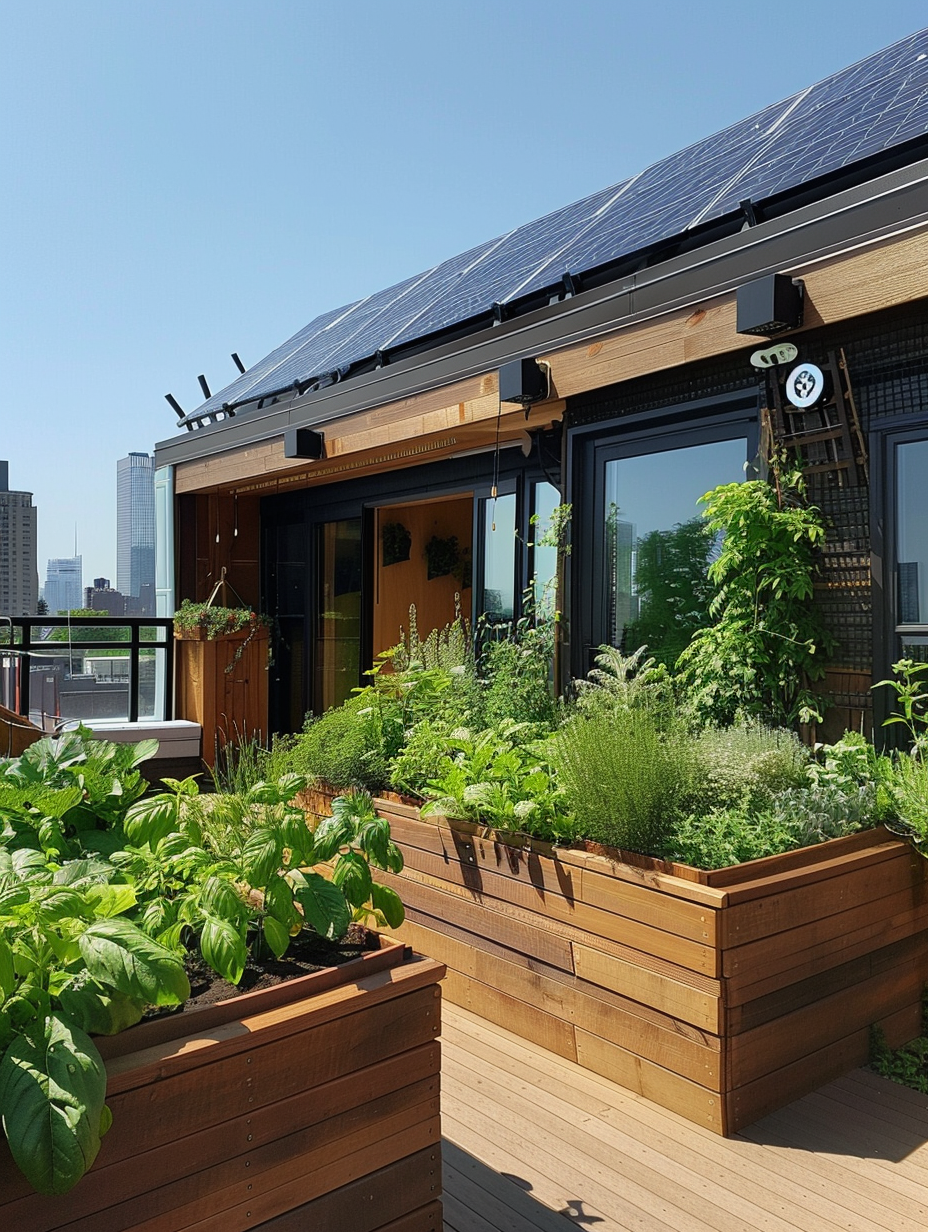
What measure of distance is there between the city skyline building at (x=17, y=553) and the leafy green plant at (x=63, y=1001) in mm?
7027

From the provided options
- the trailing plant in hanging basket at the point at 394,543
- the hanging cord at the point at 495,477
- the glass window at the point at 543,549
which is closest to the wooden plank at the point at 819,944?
the glass window at the point at 543,549

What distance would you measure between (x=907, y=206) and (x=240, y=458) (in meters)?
5.50

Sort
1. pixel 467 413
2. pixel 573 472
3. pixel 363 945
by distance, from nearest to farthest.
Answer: pixel 363 945
pixel 573 472
pixel 467 413

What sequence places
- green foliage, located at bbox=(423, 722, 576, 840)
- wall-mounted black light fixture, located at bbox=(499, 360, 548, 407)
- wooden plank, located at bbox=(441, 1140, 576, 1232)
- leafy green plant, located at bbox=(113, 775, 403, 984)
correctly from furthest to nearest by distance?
wall-mounted black light fixture, located at bbox=(499, 360, 548, 407), green foliage, located at bbox=(423, 722, 576, 840), wooden plank, located at bbox=(441, 1140, 576, 1232), leafy green plant, located at bbox=(113, 775, 403, 984)

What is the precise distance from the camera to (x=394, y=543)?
8.22m

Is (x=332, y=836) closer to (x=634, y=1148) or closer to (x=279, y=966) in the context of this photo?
(x=279, y=966)

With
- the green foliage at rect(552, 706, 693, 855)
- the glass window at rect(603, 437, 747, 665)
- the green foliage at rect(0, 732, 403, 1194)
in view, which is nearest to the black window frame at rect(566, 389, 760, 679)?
the glass window at rect(603, 437, 747, 665)

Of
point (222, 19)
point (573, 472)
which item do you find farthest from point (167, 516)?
point (573, 472)

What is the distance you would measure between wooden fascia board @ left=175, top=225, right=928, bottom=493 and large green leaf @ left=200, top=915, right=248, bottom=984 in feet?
9.97

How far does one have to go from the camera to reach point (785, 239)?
147 inches

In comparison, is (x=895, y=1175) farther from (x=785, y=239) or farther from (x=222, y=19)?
(x=222, y=19)

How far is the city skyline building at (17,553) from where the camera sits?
9383mm

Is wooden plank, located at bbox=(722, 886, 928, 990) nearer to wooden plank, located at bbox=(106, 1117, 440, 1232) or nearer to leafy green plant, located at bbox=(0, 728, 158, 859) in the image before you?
wooden plank, located at bbox=(106, 1117, 440, 1232)

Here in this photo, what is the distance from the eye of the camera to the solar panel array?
4.23m
